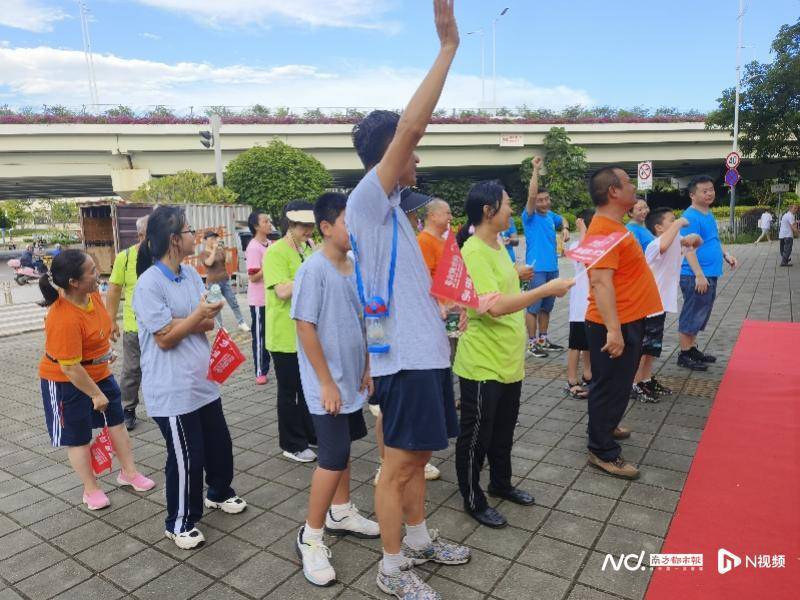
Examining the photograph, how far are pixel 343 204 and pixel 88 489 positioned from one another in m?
2.41

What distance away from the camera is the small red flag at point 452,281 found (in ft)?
7.23

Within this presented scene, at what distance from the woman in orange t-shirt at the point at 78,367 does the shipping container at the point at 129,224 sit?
10.4 meters

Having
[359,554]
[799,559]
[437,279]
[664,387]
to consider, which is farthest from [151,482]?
[664,387]

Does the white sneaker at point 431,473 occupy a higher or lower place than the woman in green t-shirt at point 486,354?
lower

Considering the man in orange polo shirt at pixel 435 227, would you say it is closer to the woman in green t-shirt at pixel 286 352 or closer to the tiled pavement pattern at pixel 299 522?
the woman in green t-shirt at pixel 286 352

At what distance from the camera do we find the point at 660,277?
498 cm

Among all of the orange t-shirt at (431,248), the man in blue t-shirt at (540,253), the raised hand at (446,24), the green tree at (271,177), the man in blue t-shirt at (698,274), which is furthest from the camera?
the green tree at (271,177)

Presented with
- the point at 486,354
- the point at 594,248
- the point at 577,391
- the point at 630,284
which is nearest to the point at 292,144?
the point at 577,391

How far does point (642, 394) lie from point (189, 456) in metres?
3.78

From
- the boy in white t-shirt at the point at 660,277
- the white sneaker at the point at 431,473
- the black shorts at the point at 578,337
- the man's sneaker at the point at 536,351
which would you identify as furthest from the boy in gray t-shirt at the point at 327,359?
the man's sneaker at the point at 536,351

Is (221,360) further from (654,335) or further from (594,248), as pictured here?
(654,335)

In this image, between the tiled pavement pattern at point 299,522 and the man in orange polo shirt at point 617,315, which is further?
the man in orange polo shirt at point 617,315

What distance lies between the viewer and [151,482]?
11.7 ft

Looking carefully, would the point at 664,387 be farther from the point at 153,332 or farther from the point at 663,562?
the point at 153,332
